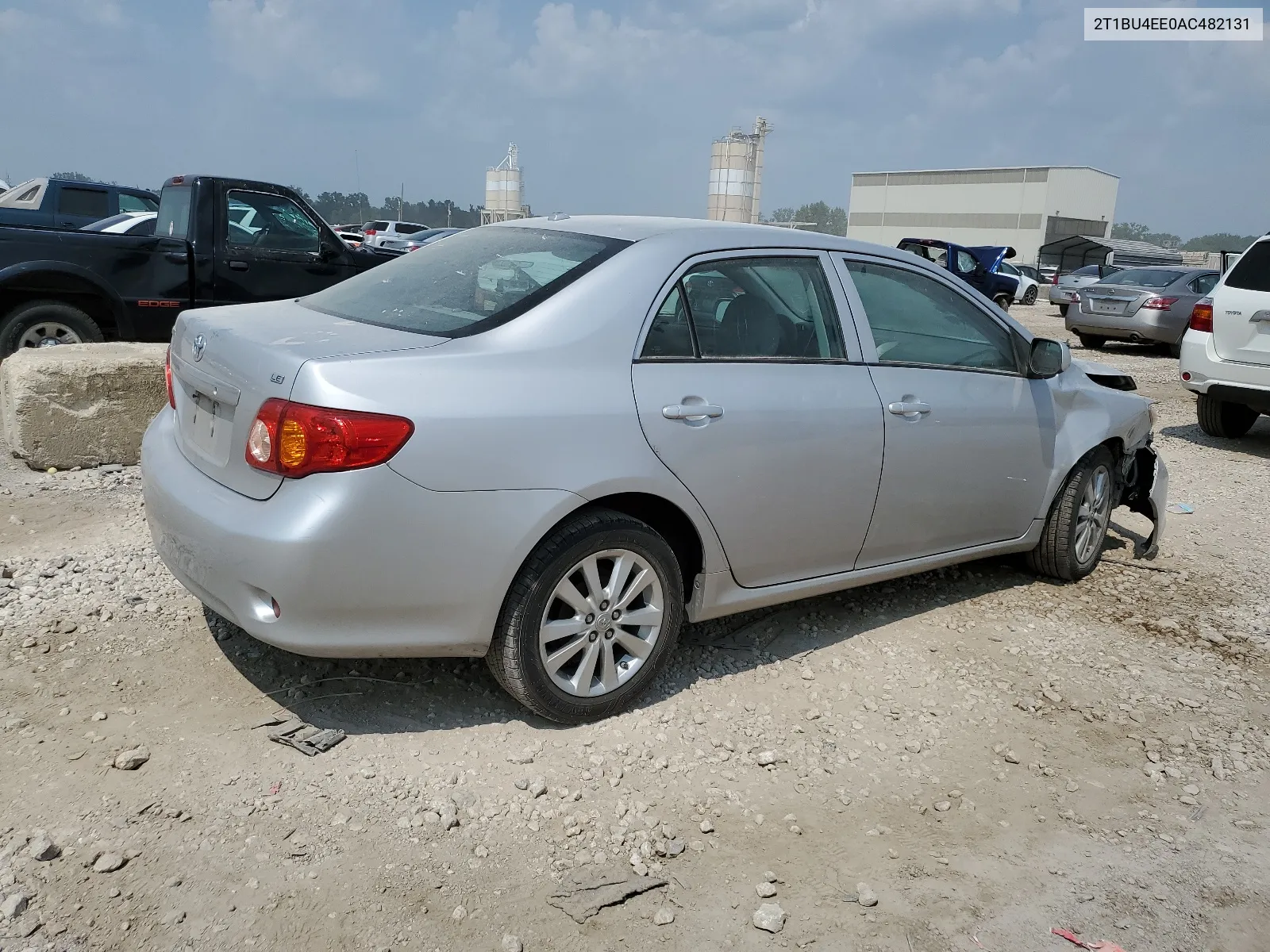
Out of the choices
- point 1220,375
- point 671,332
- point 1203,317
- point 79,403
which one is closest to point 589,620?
point 671,332

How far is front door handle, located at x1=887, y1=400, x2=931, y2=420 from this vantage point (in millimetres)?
4077

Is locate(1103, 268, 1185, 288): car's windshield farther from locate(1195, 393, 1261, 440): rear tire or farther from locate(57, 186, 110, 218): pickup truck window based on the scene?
locate(57, 186, 110, 218): pickup truck window

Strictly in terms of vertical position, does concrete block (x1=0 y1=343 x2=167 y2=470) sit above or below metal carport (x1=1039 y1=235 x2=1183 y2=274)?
below

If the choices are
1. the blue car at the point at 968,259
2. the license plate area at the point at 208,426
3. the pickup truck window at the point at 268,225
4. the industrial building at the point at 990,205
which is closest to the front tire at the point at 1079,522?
the license plate area at the point at 208,426

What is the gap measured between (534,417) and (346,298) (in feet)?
3.90

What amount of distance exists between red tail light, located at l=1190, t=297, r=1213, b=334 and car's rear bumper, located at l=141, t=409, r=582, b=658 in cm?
779

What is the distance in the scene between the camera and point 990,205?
7000cm

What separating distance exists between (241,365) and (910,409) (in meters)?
2.48

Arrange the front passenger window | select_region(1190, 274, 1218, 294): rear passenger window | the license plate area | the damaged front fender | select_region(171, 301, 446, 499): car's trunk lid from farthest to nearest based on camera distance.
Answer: select_region(1190, 274, 1218, 294): rear passenger window → the damaged front fender → the front passenger window → the license plate area → select_region(171, 301, 446, 499): car's trunk lid

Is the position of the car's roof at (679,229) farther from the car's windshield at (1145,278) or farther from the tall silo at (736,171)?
the tall silo at (736,171)

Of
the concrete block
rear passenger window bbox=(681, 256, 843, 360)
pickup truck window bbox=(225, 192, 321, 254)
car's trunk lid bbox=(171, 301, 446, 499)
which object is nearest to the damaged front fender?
rear passenger window bbox=(681, 256, 843, 360)

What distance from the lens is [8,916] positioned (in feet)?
8.07

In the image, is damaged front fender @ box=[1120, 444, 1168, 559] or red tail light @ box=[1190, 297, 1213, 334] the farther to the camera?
red tail light @ box=[1190, 297, 1213, 334]

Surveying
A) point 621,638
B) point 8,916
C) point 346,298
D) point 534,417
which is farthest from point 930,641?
point 8,916
